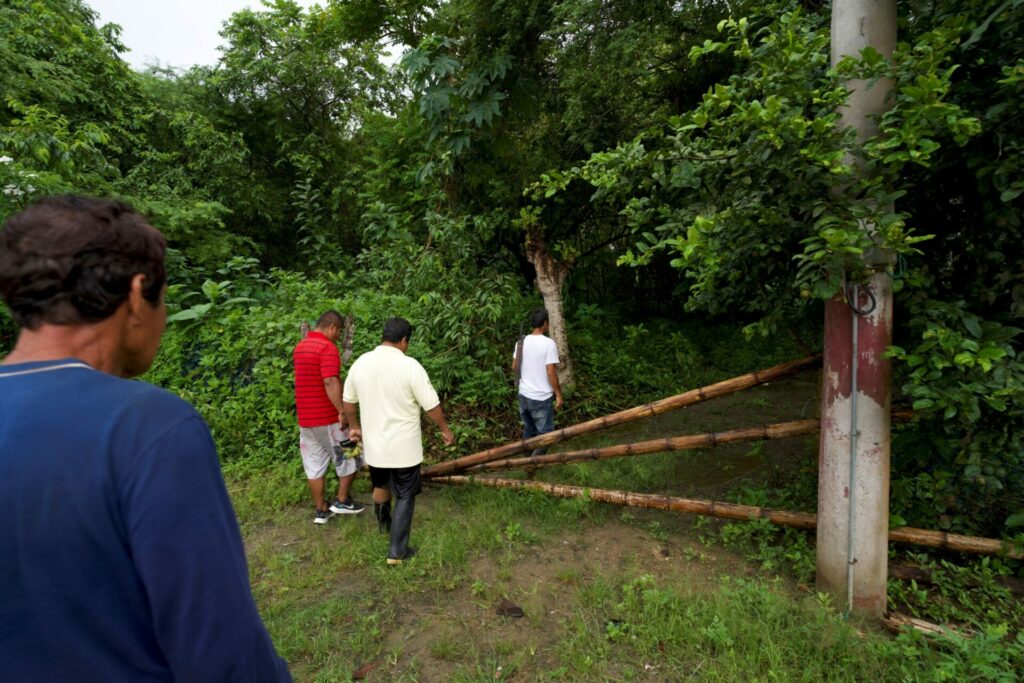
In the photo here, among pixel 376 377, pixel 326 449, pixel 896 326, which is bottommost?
pixel 326 449

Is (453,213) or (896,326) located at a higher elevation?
(453,213)

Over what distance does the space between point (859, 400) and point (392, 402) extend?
3059mm

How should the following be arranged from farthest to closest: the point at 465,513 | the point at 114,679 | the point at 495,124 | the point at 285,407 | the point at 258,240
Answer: the point at 258,240 → the point at 495,124 → the point at 285,407 → the point at 465,513 → the point at 114,679

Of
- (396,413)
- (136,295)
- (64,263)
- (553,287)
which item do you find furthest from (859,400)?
(553,287)

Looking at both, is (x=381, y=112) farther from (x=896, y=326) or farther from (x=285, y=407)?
(x=896, y=326)

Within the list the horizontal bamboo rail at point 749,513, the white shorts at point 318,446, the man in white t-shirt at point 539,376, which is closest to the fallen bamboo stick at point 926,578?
the horizontal bamboo rail at point 749,513

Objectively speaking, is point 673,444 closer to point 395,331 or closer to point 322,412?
point 395,331

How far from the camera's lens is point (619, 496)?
463 centimetres

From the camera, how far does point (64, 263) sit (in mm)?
1111

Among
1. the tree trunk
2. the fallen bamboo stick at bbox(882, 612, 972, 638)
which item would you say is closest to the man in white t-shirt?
the tree trunk

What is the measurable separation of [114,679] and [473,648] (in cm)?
252

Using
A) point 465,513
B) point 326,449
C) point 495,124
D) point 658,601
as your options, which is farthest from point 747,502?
point 495,124

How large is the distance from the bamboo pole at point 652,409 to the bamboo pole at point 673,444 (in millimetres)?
114

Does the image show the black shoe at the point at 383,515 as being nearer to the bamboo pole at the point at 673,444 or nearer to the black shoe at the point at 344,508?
the black shoe at the point at 344,508
